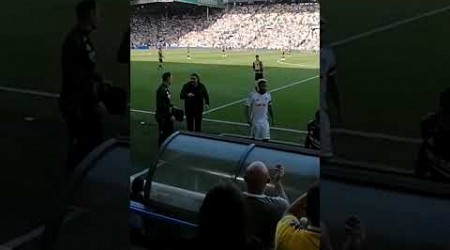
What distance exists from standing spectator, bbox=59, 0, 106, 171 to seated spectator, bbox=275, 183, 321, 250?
0.59m

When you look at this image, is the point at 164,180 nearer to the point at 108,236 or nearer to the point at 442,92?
the point at 108,236

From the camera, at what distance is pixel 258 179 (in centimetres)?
158

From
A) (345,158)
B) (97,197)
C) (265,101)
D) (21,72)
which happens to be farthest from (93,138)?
(345,158)

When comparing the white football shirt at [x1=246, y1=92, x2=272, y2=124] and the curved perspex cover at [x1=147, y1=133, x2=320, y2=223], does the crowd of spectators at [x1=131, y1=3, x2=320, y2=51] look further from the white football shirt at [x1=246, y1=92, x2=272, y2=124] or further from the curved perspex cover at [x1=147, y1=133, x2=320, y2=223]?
the curved perspex cover at [x1=147, y1=133, x2=320, y2=223]

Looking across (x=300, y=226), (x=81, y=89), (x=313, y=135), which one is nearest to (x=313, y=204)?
(x=300, y=226)

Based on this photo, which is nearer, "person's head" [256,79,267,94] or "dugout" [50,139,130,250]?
"dugout" [50,139,130,250]

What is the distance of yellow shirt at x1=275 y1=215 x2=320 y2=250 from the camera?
4.45 feet

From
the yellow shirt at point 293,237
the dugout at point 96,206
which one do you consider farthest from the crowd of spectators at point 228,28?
the yellow shirt at point 293,237

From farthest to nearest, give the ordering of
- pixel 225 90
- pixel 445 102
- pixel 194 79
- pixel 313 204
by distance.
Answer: pixel 194 79
pixel 225 90
pixel 313 204
pixel 445 102

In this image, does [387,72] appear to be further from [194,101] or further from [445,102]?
[194,101]

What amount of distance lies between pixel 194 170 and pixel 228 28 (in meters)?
0.50

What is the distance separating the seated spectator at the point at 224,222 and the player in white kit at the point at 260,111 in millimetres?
251

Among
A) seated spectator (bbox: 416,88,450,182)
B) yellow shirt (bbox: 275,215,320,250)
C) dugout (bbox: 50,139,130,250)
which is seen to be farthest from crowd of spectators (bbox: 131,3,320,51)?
seated spectator (bbox: 416,88,450,182)

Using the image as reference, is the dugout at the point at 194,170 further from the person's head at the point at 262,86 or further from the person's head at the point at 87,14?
the person's head at the point at 87,14
